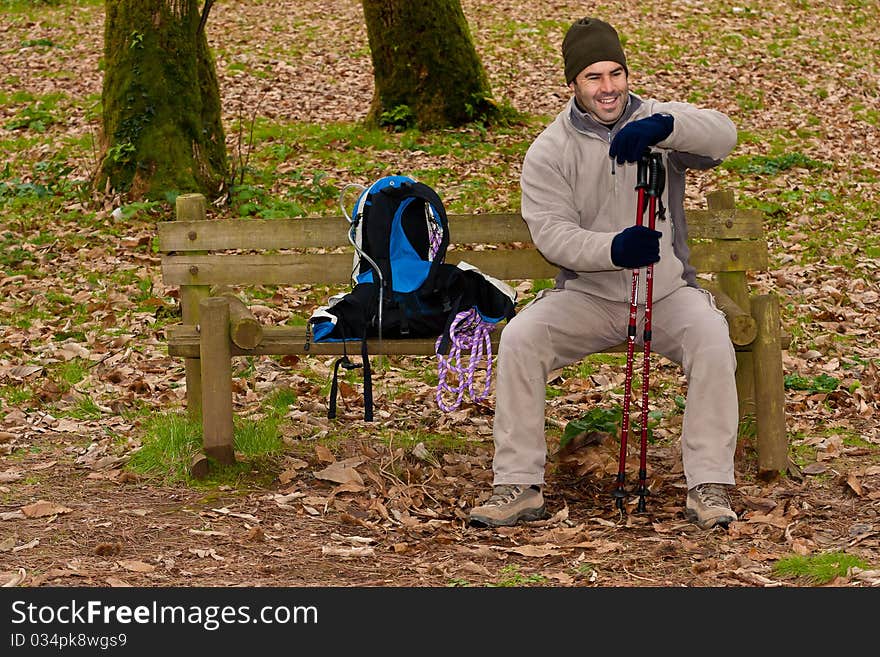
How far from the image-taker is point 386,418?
6531 millimetres

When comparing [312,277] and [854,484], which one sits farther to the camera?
[312,277]

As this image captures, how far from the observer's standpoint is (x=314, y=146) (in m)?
12.2

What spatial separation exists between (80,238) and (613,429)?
5402 millimetres

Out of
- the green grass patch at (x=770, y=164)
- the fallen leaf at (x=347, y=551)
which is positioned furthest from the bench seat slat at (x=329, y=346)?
the green grass patch at (x=770, y=164)

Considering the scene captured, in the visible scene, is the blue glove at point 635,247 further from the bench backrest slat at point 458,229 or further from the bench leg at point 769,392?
the bench backrest slat at point 458,229

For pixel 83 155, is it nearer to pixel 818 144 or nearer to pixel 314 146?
pixel 314 146

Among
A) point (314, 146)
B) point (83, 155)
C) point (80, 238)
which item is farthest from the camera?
point (314, 146)

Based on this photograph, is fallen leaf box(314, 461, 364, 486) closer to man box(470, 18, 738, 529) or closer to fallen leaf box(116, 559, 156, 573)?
man box(470, 18, 738, 529)

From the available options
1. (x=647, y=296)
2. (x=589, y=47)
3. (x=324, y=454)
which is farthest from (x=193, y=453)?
(x=589, y=47)

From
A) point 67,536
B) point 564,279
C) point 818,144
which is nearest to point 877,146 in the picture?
point 818,144

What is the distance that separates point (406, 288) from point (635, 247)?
3.82 ft

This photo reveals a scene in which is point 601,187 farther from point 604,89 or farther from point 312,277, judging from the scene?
point 312,277

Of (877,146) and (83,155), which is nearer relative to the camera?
(83,155)

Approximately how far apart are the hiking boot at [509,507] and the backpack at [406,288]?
2.09 feet
